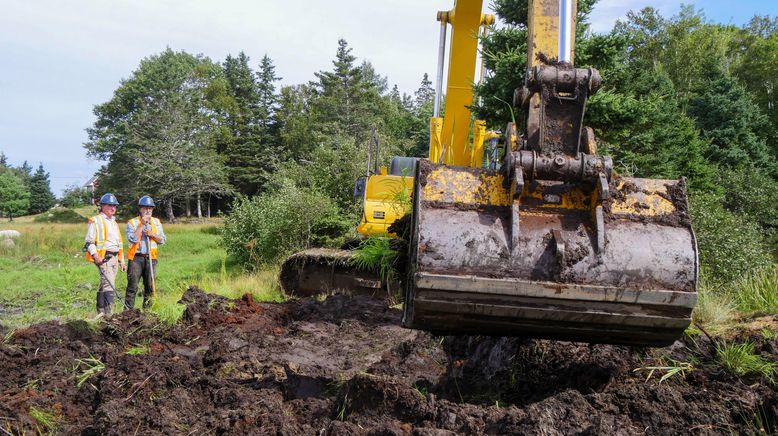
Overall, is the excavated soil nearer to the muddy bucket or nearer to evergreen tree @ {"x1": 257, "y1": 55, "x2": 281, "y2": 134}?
the muddy bucket

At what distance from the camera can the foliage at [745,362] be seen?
3960 mm

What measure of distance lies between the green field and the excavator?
403 cm

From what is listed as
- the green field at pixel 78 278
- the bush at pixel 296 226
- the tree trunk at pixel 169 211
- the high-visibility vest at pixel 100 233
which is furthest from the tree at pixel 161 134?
the high-visibility vest at pixel 100 233

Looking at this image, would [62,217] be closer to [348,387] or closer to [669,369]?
[348,387]

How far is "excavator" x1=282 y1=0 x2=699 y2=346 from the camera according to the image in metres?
3.37

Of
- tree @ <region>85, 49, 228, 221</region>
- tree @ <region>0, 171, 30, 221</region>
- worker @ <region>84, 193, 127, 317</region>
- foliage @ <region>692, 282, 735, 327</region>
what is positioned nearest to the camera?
foliage @ <region>692, 282, 735, 327</region>

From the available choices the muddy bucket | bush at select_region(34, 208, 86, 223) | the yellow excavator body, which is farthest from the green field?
bush at select_region(34, 208, 86, 223)

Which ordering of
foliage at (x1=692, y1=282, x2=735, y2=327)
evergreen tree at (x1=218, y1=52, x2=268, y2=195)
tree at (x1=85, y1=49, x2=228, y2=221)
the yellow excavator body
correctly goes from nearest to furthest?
foliage at (x1=692, y1=282, x2=735, y2=327)
the yellow excavator body
tree at (x1=85, y1=49, x2=228, y2=221)
evergreen tree at (x1=218, y1=52, x2=268, y2=195)

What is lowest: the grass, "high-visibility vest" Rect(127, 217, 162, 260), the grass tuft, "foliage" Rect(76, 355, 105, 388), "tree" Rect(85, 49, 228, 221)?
the grass

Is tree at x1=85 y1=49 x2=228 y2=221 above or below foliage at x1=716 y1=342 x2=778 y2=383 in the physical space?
above

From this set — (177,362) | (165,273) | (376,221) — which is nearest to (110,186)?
(165,273)

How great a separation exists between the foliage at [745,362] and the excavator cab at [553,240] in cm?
85

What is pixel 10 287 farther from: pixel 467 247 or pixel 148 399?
pixel 467 247

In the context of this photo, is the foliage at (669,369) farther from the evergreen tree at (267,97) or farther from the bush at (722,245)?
the evergreen tree at (267,97)
